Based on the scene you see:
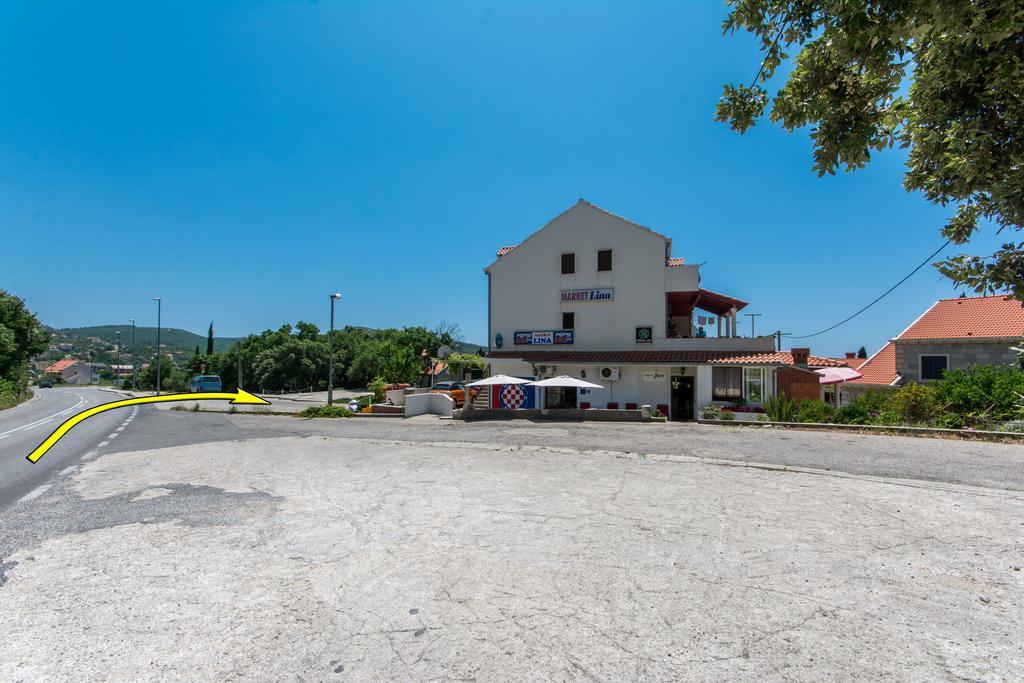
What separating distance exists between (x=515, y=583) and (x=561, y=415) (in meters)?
18.5

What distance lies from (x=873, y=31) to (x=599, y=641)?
4.12m

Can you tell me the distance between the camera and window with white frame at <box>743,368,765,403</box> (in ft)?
80.6

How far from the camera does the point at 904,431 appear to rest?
48.3 feet

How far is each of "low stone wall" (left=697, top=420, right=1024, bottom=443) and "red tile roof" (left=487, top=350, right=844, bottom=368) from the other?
20.6 ft

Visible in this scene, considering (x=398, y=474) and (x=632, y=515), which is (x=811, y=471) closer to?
(x=632, y=515)

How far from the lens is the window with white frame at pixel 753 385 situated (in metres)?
24.6

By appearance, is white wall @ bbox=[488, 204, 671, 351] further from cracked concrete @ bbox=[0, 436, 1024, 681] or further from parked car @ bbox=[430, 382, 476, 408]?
cracked concrete @ bbox=[0, 436, 1024, 681]

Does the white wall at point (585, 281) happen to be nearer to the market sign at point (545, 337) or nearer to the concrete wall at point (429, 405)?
the market sign at point (545, 337)

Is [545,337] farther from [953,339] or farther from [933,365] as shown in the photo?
[953,339]

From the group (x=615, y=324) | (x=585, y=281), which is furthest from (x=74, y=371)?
(x=615, y=324)

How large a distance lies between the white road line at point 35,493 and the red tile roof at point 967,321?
38.5 metres

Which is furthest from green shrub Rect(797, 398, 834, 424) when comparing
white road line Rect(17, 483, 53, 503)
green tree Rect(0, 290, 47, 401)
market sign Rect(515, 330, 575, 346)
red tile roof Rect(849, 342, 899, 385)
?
Answer: green tree Rect(0, 290, 47, 401)

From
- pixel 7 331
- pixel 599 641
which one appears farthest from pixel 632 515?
pixel 7 331

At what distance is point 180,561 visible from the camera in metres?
4.67
